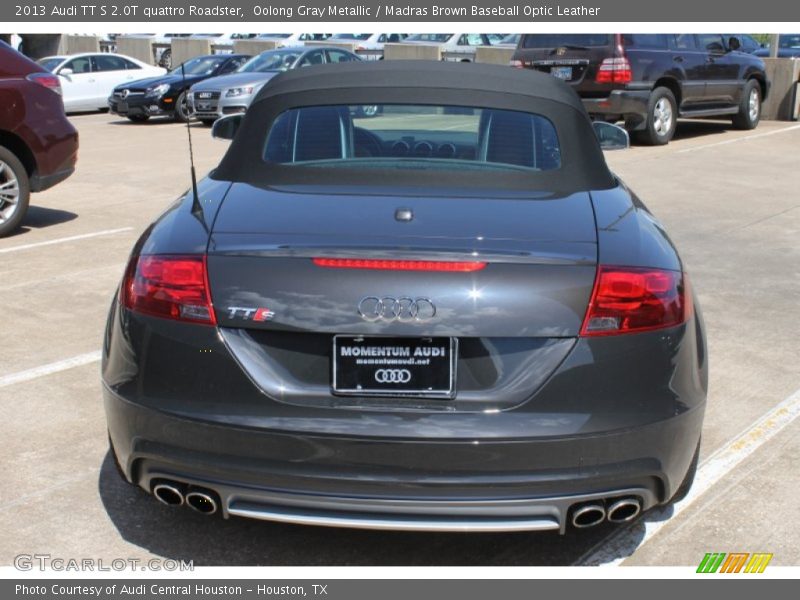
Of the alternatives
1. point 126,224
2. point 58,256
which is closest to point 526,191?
point 58,256

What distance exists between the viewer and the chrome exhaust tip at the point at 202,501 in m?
3.44

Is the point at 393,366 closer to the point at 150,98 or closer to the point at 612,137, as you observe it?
the point at 612,137

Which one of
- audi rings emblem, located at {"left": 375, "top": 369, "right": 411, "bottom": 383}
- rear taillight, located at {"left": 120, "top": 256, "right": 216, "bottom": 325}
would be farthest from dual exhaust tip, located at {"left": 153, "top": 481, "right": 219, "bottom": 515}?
audi rings emblem, located at {"left": 375, "top": 369, "right": 411, "bottom": 383}

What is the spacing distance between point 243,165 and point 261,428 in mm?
1398

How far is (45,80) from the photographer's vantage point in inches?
381

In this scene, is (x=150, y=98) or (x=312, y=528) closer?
(x=312, y=528)

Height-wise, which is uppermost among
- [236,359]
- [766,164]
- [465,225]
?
[465,225]

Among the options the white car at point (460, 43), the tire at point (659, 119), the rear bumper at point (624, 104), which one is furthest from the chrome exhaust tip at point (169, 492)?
the white car at point (460, 43)

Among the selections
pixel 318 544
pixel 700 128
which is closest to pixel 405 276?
pixel 318 544

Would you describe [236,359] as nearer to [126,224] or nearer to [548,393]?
[548,393]

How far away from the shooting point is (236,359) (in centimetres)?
335

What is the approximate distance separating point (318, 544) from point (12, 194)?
6.57m

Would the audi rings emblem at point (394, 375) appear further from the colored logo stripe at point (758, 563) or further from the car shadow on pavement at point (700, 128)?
the car shadow on pavement at point (700, 128)

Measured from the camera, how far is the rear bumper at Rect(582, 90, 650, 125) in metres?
16.2
